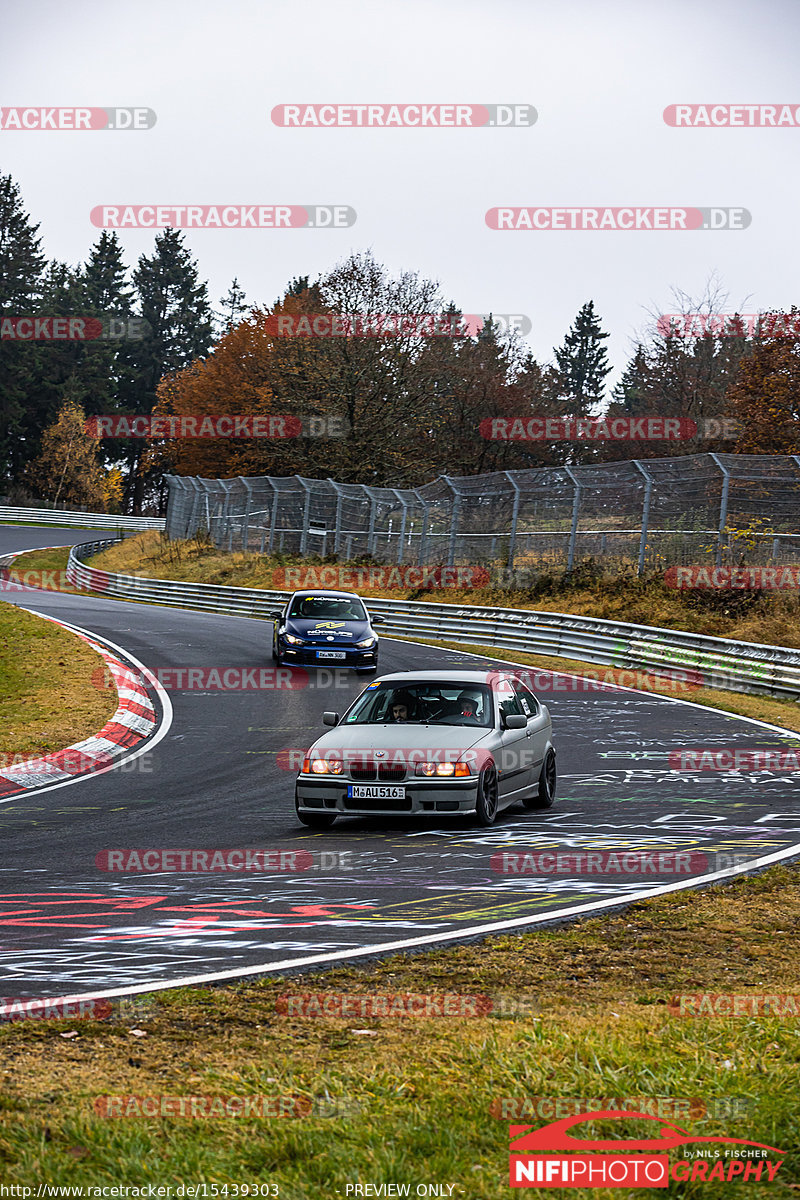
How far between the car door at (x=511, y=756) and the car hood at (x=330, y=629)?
1317cm

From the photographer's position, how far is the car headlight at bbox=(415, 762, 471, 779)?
34.7 ft

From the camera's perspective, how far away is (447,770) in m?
10.6

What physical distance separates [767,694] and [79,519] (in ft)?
224

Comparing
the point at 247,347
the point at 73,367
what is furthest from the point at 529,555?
the point at 73,367

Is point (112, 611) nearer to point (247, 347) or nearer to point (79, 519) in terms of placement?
point (247, 347)

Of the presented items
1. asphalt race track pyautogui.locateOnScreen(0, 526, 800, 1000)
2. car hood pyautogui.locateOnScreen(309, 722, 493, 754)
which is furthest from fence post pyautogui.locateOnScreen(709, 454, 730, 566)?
car hood pyautogui.locateOnScreen(309, 722, 493, 754)

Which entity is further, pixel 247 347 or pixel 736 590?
pixel 247 347

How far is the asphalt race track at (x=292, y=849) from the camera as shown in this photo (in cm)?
661

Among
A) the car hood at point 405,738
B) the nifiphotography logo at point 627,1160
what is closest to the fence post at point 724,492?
the car hood at point 405,738

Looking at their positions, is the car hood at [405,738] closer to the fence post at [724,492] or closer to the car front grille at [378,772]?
the car front grille at [378,772]

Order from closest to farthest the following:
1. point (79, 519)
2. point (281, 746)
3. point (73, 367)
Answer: point (281, 746), point (79, 519), point (73, 367)

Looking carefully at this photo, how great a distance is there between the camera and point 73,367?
105 m

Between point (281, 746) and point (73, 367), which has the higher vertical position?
point (73, 367)

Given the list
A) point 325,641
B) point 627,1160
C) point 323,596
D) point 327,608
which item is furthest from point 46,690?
point 627,1160
